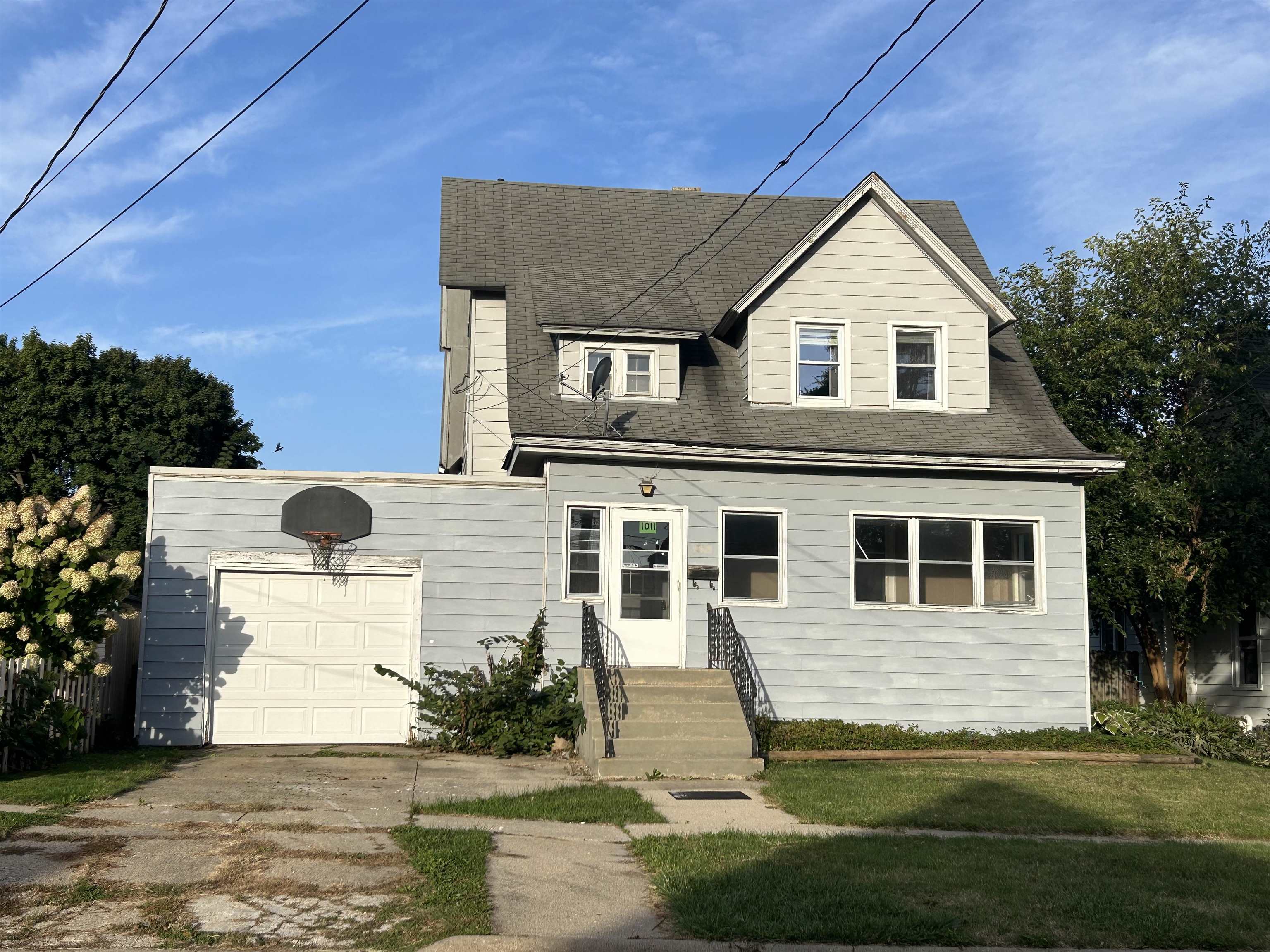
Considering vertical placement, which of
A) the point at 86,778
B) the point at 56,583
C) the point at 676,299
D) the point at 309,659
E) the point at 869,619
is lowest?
the point at 86,778

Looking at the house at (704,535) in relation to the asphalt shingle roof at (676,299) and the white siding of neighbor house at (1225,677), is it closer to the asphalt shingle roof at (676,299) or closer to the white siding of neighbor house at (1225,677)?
the asphalt shingle roof at (676,299)

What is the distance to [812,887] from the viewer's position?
7.46m

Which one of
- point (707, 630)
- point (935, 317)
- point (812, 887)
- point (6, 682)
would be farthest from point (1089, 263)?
point (6, 682)

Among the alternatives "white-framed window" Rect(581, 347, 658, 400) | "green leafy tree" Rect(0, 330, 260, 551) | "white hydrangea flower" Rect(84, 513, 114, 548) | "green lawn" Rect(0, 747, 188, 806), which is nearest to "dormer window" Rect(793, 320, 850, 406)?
"white-framed window" Rect(581, 347, 658, 400)

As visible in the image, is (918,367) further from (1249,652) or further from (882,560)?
(1249,652)

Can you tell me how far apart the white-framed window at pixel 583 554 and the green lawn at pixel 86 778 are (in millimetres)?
5000

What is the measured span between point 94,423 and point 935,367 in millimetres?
25972

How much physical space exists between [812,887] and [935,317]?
1105 centimetres

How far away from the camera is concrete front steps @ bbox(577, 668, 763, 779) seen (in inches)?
489

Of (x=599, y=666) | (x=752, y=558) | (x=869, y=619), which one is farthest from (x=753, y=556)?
(x=599, y=666)

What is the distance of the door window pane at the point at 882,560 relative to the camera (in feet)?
51.4

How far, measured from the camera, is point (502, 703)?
13.9 m

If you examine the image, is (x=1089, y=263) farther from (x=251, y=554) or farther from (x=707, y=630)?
(x=251, y=554)

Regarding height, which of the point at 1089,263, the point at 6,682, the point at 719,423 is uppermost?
the point at 1089,263
